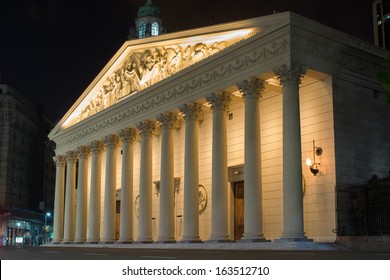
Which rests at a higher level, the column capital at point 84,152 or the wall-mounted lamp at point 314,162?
the column capital at point 84,152

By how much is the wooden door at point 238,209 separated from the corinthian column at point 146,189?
6.33m

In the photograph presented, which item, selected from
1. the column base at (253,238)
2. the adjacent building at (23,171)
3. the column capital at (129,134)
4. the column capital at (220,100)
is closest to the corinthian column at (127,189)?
the column capital at (129,134)

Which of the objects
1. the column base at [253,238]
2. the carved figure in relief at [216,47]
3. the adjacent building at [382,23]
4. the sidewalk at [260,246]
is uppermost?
the adjacent building at [382,23]

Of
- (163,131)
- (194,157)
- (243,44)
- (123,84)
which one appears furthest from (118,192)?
(243,44)

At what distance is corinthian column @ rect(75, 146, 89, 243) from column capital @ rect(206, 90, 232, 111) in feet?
68.9

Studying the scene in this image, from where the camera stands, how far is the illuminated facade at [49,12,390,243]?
29.9 metres

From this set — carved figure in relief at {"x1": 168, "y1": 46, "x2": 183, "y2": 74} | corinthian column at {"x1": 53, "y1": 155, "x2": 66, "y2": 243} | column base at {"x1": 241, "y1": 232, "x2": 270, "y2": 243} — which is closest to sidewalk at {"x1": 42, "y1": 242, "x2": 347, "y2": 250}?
column base at {"x1": 241, "y1": 232, "x2": 270, "y2": 243}

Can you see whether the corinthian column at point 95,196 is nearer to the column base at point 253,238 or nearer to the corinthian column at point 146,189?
the corinthian column at point 146,189

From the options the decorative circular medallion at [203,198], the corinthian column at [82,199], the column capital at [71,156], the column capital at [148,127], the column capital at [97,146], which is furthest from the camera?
the column capital at [71,156]

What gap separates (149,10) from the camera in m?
76.7

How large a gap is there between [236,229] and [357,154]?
1034 centimetres

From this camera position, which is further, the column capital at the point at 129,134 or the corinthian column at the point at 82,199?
the corinthian column at the point at 82,199

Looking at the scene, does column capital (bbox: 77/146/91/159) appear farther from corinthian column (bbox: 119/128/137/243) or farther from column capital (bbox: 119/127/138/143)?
column capital (bbox: 119/127/138/143)

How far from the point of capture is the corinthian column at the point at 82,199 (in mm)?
49906
